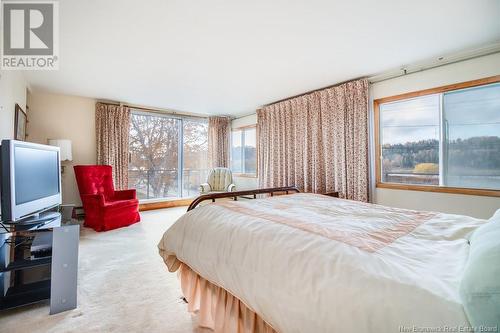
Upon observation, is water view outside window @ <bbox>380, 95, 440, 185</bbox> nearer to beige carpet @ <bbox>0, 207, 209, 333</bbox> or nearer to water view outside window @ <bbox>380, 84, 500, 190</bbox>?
water view outside window @ <bbox>380, 84, 500, 190</bbox>

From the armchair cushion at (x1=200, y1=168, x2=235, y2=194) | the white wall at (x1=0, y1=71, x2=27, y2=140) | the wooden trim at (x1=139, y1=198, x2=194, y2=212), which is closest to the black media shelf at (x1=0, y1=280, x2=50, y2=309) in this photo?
the white wall at (x1=0, y1=71, x2=27, y2=140)

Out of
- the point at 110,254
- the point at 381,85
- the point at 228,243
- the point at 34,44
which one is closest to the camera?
the point at 228,243

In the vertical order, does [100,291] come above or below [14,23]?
below

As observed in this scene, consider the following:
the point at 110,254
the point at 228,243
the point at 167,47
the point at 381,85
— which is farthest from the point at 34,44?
the point at 381,85

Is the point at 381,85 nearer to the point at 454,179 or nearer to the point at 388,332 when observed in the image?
the point at 454,179

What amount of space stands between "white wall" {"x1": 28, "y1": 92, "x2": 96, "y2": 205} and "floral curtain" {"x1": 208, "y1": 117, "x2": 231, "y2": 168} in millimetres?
2662

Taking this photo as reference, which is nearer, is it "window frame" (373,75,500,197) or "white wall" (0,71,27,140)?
"white wall" (0,71,27,140)

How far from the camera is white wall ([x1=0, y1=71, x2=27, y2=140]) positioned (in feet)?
7.66

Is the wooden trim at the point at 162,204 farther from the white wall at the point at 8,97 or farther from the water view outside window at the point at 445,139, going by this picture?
the water view outside window at the point at 445,139

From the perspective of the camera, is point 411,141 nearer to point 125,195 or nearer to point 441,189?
point 441,189

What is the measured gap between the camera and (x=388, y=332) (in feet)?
2.10

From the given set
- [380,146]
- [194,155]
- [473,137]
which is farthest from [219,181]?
[473,137]

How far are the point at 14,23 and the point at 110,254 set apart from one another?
8.42 ft

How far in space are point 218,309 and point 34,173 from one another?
6.25ft
